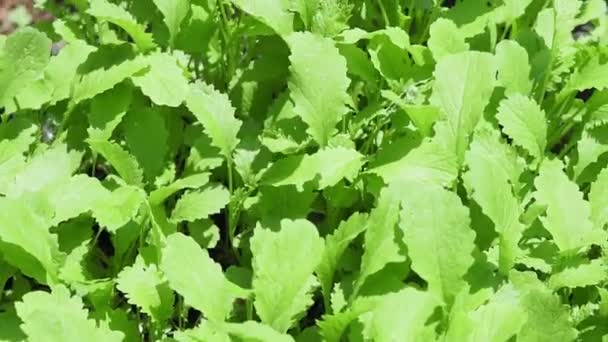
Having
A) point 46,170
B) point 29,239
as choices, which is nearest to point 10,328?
point 29,239

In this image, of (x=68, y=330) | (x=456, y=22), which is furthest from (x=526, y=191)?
(x=68, y=330)

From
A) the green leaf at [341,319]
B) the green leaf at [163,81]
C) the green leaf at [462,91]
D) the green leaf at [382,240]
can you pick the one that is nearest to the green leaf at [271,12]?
the green leaf at [163,81]

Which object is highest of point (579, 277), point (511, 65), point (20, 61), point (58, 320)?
point (20, 61)

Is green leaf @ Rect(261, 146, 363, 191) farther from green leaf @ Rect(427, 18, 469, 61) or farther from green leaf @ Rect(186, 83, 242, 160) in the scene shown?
green leaf @ Rect(427, 18, 469, 61)

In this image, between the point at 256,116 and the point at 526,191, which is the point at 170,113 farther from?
the point at 526,191

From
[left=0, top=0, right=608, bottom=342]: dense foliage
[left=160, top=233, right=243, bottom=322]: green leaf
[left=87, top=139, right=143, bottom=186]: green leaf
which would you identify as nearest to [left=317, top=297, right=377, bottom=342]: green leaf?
[left=0, top=0, right=608, bottom=342]: dense foliage

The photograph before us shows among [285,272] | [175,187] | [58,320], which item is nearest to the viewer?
[58,320]

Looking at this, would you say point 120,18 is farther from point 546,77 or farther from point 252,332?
point 546,77
